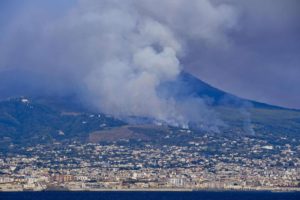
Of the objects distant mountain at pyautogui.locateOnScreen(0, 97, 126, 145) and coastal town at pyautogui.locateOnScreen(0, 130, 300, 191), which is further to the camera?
distant mountain at pyautogui.locateOnScreen(0, 97, 126, 145)

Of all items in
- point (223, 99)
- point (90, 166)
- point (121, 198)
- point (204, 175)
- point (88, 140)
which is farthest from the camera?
point (223, 99)

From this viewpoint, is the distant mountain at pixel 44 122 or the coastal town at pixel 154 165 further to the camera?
the distant mountain at pixel 44 122

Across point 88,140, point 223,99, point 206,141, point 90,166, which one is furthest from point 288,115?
point 90,166

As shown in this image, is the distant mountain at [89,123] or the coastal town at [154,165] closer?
the coastal town at [154,165]

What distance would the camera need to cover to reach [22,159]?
12719 centimetres

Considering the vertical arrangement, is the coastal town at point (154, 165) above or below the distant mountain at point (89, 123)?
below

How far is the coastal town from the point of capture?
105 m

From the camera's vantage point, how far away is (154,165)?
124 meters

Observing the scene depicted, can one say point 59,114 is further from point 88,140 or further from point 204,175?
point 204,175

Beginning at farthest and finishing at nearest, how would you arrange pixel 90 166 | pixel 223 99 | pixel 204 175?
pixel 223 99 → pixel 90 166 → pixel 204 175

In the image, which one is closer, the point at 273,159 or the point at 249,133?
the point at 273,159

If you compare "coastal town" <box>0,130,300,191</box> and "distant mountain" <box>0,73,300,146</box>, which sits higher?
"distant mountain" <box>0,73,300,146</box>

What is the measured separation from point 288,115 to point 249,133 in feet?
89.6

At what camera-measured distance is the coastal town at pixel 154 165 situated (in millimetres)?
105375
